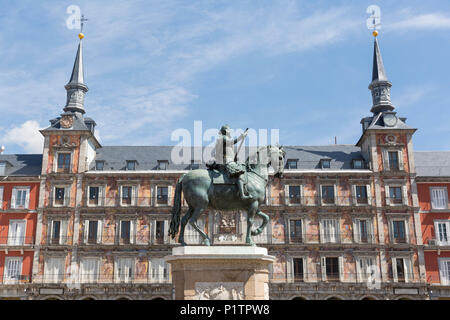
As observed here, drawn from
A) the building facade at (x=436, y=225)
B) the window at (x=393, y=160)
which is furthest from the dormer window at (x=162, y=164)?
the building facade at (x=436, y=225)

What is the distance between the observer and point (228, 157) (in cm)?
1258

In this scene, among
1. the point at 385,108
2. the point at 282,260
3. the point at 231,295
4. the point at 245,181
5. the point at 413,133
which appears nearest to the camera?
the point at 231,295

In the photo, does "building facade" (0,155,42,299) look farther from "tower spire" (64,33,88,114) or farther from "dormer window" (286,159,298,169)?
"dormer window" (286,159,298,169)

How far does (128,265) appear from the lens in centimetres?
4272

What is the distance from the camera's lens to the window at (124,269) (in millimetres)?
42438

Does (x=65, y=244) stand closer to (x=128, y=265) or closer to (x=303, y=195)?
(x=128, y=265)

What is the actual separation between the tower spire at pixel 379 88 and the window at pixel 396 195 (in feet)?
31.0

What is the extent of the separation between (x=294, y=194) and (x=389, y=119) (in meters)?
12.8

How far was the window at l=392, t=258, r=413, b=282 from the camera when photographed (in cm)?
4167

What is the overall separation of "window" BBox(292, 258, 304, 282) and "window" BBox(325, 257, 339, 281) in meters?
2.29

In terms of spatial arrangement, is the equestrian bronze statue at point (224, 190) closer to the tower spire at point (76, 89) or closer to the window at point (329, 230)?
the window at point (329, 230)

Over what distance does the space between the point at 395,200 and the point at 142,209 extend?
79.4 ft
